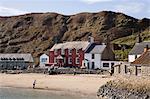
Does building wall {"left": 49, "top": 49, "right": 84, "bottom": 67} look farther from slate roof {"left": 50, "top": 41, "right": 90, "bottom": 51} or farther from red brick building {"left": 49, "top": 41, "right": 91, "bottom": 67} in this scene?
slate roof {"left": 50, "top": 41, "right": 90, "bottom": 51}

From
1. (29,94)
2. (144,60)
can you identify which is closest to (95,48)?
(29,94)

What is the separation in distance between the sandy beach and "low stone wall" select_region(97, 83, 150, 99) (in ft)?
9.65

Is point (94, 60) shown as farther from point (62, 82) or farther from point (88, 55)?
point (62, 82)

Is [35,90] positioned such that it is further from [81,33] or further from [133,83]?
[81,33]

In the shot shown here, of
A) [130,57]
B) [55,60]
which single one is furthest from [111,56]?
[55,60]

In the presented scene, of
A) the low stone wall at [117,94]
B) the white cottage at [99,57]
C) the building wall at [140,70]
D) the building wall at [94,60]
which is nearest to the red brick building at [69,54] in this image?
the building wall at [94,60]

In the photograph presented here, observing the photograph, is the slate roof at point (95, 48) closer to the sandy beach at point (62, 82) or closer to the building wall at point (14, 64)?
the sandy beach at point (62, 82)

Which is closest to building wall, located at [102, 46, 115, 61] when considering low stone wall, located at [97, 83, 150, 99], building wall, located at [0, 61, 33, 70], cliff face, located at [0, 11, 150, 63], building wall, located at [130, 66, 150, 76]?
building wall, located at [0, 61, 33, 70]

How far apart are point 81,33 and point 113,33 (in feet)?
28.3

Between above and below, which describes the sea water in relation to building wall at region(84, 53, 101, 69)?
below

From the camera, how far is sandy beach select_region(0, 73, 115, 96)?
46.1m

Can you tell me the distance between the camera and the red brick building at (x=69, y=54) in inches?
2849

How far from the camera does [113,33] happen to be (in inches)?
4375

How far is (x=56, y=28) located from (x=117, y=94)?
93.2 meters
